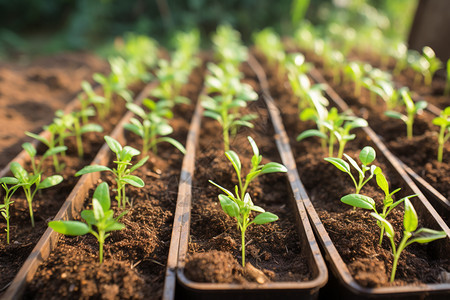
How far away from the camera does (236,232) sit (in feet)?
5.32

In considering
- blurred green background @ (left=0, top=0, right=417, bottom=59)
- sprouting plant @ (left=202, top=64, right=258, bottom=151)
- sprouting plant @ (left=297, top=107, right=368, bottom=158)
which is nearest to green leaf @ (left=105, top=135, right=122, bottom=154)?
sprouting plant @ (left=202, top=64, right=258, bottom=151)

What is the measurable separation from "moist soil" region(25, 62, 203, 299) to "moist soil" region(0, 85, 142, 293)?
18cm

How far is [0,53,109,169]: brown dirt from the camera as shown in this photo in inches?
107

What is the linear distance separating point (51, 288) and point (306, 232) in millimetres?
1000

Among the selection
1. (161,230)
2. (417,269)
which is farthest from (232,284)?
(417,269)

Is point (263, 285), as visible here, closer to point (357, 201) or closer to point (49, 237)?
point (357, 201)

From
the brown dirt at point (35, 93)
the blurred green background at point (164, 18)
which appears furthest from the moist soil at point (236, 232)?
the blurred green background at point (164, 18)

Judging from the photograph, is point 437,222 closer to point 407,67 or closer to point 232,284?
point 232,284

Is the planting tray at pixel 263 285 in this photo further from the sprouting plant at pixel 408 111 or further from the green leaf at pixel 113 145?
the sprouting plant at pixel 408 111

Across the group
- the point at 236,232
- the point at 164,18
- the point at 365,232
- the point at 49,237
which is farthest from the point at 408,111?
the point at 164,18

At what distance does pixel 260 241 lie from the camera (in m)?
1.60

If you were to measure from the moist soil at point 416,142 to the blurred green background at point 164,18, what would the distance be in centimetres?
431

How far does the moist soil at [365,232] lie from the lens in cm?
136

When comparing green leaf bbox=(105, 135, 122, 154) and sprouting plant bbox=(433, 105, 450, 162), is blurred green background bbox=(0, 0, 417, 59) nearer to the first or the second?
sprouting plant bbox=(433, 105, 450, 162)
